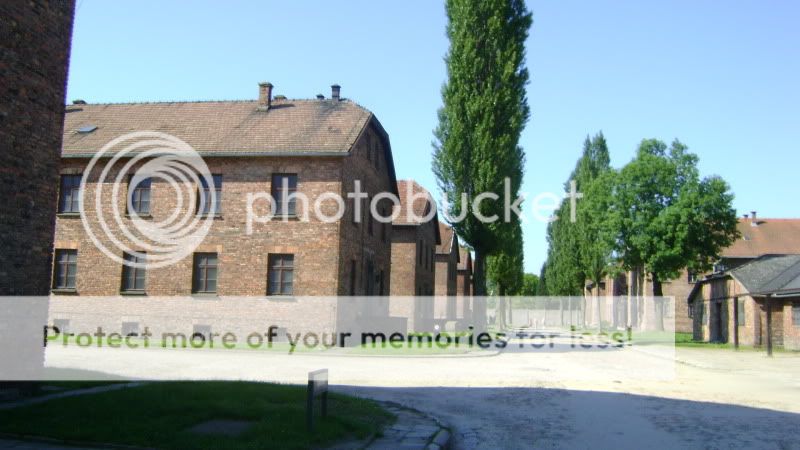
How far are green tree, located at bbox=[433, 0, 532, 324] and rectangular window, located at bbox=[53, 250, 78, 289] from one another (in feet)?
52.6

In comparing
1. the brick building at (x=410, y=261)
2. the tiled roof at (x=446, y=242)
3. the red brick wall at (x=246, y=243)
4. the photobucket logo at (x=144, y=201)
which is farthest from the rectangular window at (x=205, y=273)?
the tiled roof at (x=446, y=242)

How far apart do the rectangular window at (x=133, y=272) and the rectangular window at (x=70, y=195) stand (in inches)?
126

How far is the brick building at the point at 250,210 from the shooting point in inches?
1011

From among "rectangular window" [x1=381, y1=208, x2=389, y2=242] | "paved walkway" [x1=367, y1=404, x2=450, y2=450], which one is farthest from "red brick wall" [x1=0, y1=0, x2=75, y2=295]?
"rectangular window" [x1=381, y1=208, x2=389, y2=242]

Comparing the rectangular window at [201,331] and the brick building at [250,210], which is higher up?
the brick building at [250,210]

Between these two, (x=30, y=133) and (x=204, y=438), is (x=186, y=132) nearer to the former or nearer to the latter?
(x=30, y=133)

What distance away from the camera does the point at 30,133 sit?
983 cm

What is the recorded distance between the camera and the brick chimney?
1164 inches

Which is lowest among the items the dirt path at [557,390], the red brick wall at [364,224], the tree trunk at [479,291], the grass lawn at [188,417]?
the dirt path at [557,390]

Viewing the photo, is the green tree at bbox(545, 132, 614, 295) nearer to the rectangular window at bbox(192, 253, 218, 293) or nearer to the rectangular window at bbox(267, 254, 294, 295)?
the rectangular window at bbox(267, 254, 294, 295)

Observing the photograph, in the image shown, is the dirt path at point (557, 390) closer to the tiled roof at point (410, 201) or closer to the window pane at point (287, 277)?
the window pane at point (287, 277)

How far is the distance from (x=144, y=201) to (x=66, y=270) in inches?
173

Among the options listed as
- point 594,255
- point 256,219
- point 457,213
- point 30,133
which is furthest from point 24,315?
point 594,255

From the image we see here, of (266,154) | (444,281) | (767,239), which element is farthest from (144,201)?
(767,239)
